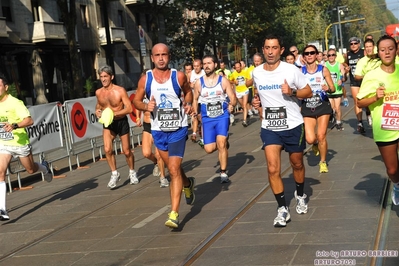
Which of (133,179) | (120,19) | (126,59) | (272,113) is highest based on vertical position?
(120,19)

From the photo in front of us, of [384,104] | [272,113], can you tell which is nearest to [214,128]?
[272,113]

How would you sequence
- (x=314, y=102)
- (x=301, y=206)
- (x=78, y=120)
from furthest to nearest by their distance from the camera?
(x=78, y=120) → (x=314, y=102) → (x=301, y=206)

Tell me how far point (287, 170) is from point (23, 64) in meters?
26.8

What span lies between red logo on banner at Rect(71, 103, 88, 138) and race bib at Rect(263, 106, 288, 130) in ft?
29.3

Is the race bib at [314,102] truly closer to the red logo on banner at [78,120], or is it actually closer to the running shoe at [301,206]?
the running shoe at [301,206]

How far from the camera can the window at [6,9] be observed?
111 ft

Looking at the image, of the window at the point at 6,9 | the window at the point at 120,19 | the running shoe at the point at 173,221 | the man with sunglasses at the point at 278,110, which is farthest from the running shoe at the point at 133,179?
the window at the point at 120,19

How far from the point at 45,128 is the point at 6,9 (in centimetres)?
2157

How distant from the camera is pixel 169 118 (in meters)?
7.73

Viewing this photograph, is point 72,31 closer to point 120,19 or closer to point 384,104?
point 384,104

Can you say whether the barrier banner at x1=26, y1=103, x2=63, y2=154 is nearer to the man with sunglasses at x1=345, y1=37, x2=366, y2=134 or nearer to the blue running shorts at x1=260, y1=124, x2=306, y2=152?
the man with sunglasses at x1=345, y1=37, x2=366, y2=134

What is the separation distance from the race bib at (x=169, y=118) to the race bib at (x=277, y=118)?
41.5 inches

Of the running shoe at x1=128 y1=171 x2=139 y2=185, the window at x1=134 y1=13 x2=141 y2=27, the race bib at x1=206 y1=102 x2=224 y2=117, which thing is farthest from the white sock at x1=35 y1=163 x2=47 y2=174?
the window at x1=134 y1=13 x2=141 y2=27

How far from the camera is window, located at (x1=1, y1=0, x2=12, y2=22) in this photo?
33719mm
